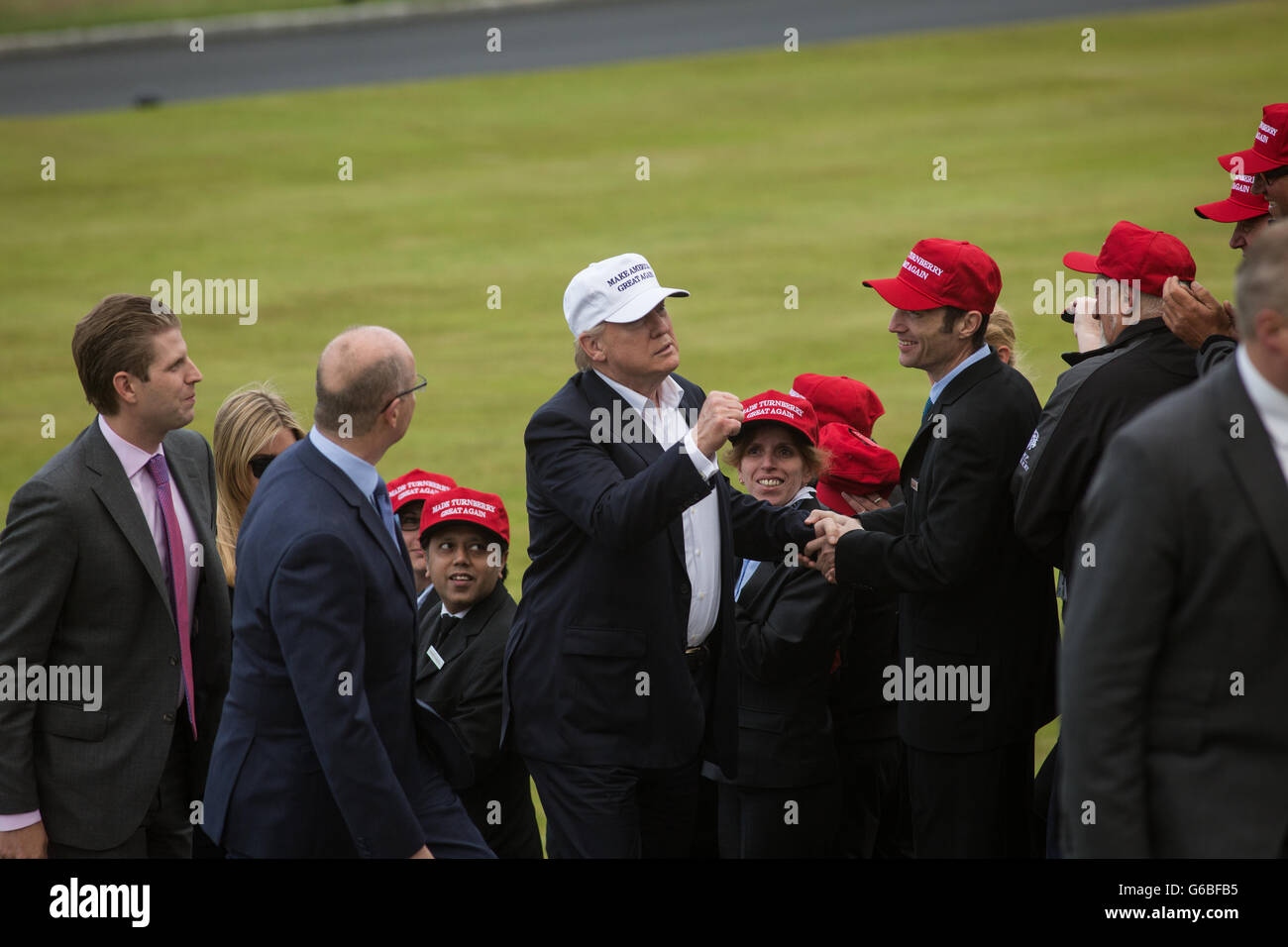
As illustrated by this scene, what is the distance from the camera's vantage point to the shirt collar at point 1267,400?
2.93 metres

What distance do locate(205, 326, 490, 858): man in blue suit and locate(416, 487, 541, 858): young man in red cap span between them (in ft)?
3.03

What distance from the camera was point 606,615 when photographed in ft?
14.3

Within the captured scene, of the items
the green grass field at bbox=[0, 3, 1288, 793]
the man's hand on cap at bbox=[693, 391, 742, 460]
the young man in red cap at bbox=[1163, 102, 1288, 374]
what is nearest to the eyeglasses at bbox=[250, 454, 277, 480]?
the man's hand on cap at bbox=[693, 391, 742, 460]

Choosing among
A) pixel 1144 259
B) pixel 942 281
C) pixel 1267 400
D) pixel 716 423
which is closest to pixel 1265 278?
pixel 1267 400

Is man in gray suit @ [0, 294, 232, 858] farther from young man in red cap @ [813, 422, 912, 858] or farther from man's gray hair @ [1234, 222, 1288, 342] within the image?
man's gray hair @ [1234, 222, 1288, 342]

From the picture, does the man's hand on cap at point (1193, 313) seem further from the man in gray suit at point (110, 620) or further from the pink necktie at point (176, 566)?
the pink necktie at point (176, 566)

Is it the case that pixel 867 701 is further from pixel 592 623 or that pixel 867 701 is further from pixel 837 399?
pixel 592 623

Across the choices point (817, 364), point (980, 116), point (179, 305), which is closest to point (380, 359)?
point (817, 364)

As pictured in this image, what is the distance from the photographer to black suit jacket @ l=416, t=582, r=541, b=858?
16.2ft

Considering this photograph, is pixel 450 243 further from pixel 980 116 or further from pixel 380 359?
pixel 380 359

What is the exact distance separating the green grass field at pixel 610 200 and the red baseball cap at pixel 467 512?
5253 mm

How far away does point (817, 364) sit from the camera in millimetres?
14672

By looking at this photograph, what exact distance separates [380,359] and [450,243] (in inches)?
614

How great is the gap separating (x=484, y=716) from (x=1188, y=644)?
2.55m
